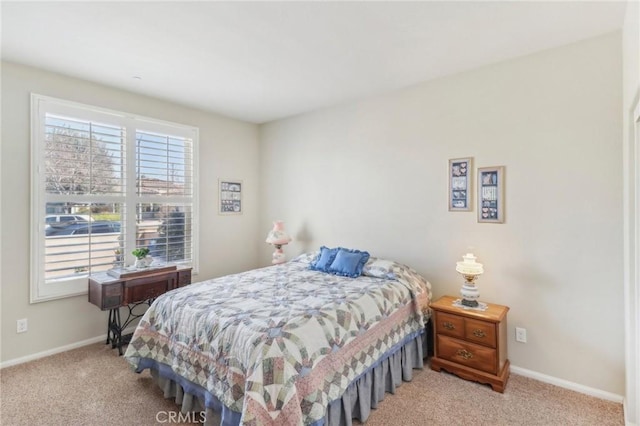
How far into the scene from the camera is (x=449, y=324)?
2.60 m

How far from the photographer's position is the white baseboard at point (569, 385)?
2.26 m

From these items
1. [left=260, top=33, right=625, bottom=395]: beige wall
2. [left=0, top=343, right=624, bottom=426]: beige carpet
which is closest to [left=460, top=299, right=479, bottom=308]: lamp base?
[left=260, top=33, right=625, bottom=395]: beige wall

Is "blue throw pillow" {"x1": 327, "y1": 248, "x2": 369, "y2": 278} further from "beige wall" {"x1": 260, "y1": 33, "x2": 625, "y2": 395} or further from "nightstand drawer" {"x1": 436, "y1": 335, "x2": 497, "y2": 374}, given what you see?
"nightstand drawer" {"x1": 436, "y1": 335, "x2": 497, "y2": 374}

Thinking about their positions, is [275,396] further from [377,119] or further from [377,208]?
[377,119]

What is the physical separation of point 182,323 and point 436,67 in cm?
301

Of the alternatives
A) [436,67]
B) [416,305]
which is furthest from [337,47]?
[416,305]

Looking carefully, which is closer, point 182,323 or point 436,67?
point 182,323

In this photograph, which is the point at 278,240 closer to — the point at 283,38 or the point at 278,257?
the point at 278,257

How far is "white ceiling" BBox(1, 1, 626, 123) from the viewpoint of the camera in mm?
2008

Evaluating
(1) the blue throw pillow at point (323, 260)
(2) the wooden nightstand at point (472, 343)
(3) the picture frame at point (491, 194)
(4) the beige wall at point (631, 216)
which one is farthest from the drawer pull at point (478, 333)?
(1) the blue throw pillow at point (323, 260)

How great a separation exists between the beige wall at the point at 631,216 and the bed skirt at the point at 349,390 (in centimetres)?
136

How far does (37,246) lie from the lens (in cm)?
286

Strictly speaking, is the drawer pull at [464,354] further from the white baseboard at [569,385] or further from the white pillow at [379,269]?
the white pillow at [379,269]

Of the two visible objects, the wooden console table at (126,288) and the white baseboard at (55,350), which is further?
the wooden console table at (126,288)
